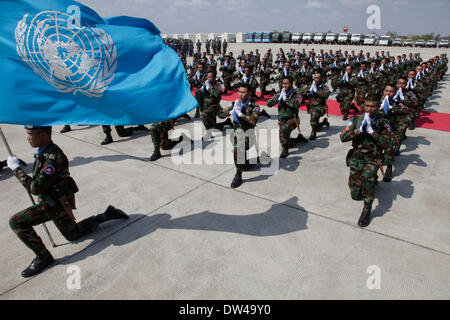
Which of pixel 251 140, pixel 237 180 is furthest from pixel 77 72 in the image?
pixel 251 140

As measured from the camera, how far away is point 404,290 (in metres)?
3.08

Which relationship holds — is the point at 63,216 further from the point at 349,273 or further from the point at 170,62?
the point at 349,273

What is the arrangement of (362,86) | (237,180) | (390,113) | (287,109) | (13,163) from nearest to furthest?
(13,163)
(237,180)
(390,113)
(287,109)
(362,86)

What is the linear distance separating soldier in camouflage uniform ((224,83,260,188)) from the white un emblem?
101 inches

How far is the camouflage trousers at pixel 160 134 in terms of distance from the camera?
22.1 ft

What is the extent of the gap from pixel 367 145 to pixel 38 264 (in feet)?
15.3

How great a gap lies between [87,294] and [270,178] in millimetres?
3777

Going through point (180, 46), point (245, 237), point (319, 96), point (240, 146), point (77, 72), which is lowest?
point (245, 237)

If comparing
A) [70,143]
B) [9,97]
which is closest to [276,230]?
[9,97]

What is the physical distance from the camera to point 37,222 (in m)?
3.38

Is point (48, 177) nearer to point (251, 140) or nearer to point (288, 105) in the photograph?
point (251, 140)

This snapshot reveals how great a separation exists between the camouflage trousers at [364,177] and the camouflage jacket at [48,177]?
13.3 ft

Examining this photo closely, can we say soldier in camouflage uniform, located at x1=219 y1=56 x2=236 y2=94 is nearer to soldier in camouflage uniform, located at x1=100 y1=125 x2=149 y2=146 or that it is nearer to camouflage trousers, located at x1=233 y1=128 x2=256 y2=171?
soldier in camouflage uniform, located at x1=100 y1=125 x2=149 y2=146

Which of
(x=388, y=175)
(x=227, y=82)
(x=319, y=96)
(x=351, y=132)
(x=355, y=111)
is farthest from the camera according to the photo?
(x=227, y=82)
